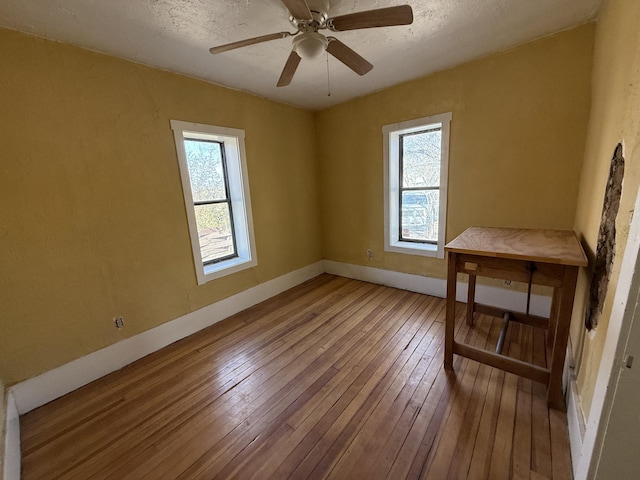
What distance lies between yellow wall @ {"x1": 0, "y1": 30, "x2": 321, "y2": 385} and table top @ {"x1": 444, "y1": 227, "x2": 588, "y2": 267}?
7.96 ft

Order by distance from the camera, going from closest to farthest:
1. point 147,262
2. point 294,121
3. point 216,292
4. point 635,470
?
1. point 635,470
2. point 147,262
3. point 216,292
4. point 294,121

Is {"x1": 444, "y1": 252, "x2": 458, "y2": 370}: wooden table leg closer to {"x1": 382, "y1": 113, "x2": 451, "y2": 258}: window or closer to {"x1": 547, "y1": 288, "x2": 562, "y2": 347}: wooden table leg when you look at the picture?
{"x1": 547, "y1": 288, "x2": 562, "y2": 347}: wooden table leg

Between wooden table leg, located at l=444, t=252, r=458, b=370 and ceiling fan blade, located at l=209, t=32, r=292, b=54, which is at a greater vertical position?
ceiling fan blade, located at l=209, t=32, r=292, b=54

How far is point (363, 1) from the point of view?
156 cm

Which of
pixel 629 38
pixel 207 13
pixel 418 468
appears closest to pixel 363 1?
pixel 207 13

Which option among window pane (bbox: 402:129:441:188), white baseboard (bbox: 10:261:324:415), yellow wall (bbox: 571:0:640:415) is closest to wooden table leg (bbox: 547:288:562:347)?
yellow wall (bbox: 571:0:640:415)

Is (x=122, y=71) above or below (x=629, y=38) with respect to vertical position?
above

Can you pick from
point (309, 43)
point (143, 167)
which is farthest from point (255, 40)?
point (143, 167)

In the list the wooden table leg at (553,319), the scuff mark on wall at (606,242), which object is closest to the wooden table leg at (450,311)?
the scuff mark on wall at (606,242)

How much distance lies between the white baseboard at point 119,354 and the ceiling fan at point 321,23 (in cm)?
231

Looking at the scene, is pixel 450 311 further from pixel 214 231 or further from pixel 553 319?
pixel 214 231

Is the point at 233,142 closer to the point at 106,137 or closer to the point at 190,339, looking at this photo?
the point at 106,137

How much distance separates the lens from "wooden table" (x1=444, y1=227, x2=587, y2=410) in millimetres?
1383

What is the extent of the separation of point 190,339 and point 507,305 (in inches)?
124
